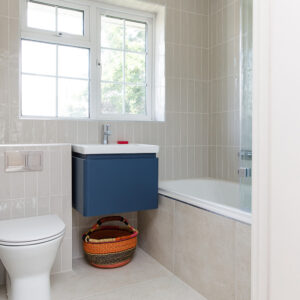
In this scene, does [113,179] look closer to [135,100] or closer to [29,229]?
[29,229]

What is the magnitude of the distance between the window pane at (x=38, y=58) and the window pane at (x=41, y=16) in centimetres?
15

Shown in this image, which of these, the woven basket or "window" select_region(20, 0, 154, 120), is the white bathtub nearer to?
the woven basket

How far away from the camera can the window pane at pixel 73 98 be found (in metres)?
2.73

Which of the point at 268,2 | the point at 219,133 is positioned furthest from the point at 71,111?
the point at 268,2

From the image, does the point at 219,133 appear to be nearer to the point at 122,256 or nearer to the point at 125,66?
the point at 125,66

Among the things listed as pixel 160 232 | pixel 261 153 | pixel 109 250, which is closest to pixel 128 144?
pixel 160 232

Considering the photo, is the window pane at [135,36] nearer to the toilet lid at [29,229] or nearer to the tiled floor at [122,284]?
the toilet lid at [29,229]

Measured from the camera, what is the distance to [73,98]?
2.78 meters

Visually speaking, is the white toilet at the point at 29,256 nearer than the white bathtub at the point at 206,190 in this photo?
Yes

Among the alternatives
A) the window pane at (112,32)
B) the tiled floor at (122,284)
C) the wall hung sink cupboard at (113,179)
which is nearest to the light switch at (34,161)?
the wall hung sink cupboard at (113,179)

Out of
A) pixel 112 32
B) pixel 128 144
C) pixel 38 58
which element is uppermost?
pixel 112 32

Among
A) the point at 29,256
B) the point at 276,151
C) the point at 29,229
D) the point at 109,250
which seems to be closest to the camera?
the point at 276,151

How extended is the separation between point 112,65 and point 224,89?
1.08 meters

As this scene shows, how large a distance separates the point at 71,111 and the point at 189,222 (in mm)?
1445
